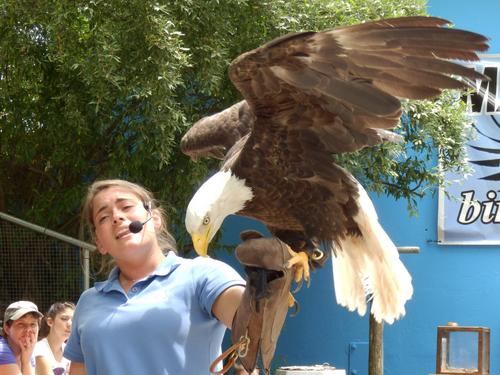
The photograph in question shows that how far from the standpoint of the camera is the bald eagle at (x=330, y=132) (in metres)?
2.64

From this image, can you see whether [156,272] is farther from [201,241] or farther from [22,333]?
[22,333]

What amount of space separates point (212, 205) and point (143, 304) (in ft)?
1.76

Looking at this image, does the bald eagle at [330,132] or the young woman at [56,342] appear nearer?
the bald eagle at [330,132]

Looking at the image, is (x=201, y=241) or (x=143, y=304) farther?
(x=201, y=241)

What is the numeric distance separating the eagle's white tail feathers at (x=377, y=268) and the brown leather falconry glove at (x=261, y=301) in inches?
36.2

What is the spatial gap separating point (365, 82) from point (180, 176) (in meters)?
3.62

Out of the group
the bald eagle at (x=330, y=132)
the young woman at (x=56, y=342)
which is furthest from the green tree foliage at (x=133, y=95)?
the bald eagle at (x=330, y=132)

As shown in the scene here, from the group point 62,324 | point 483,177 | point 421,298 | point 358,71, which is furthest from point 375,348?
point 358,71

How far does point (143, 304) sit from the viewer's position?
7.87ft

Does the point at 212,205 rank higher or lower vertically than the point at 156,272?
higher

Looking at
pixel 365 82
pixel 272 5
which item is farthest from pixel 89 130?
pixel 365 82

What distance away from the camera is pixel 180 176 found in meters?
6.20

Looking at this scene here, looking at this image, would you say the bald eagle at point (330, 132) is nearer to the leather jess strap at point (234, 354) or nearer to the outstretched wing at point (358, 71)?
the outstretched wing at point (358, 71)

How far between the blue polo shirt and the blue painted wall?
5.23 meters
